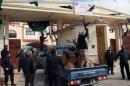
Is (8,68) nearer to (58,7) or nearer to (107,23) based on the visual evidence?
(58,7)

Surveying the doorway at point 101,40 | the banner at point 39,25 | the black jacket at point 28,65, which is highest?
the banner at point 39,25

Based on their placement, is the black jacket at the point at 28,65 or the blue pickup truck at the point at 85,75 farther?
the black jacket at the point at 28,65

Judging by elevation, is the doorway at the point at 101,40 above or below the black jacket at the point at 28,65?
above

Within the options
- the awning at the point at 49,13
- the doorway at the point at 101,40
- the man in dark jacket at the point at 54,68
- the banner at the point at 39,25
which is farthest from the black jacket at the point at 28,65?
the doorway at the point at 101,40

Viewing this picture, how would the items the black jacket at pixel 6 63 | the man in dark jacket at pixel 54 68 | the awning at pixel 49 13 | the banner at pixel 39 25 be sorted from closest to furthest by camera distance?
the man in dark jacket at pixel 54 68, the black jacket at pixel 6 63, the awning at pixel 49 13, the banner at pixel 39 25

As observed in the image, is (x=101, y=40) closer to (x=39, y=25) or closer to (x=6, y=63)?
(x=39, y=25)

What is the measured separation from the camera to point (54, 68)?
1383 cm

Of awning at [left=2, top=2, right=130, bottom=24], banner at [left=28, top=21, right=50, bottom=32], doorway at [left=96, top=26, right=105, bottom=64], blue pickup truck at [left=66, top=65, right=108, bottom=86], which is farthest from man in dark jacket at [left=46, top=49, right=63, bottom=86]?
doorway at [left=96, top=26, right=105, bottom=64]

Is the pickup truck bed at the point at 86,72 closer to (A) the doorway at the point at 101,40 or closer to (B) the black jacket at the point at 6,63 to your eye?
(B) the black jacket at the point at 6,63

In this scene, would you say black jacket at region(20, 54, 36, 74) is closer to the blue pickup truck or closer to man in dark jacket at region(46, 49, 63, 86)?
man in dark jacket at region(46, 49, 63, 86)

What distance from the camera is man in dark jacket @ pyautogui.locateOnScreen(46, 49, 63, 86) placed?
13.8m

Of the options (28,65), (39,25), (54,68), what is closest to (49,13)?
(39,25)

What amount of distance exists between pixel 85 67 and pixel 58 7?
9530mm

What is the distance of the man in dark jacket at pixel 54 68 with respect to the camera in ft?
45.4
